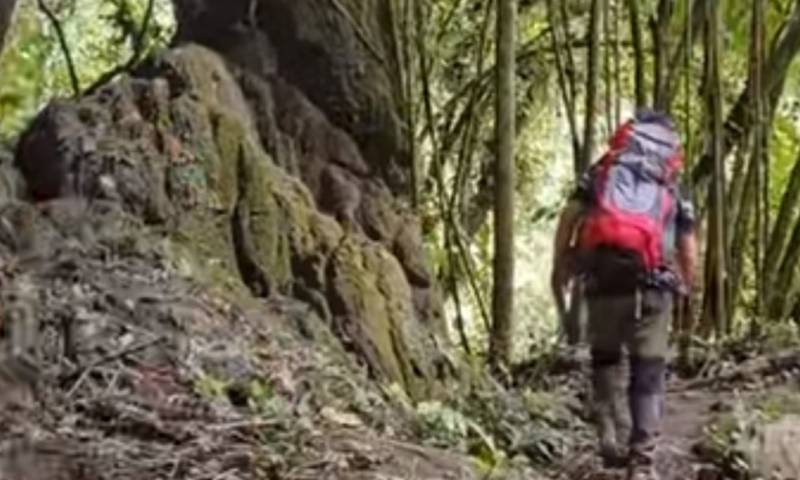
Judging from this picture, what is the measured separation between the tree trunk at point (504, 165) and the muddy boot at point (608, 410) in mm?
1849

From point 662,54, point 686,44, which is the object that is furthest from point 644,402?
point 662,54

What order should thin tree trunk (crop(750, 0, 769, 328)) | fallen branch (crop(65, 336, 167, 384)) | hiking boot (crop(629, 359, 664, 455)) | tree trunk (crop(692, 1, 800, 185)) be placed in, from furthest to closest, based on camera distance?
tree trunk (crop(692, 1, 800, 185)), thin tree trunk (crop(750, 0, 769, 328)), hiking boot (crop(629, 359, 664, 455)), fallen branch (crop(65, 336, 167, 384))

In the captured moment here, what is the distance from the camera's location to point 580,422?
23.3 feet

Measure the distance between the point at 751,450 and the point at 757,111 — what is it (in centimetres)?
366

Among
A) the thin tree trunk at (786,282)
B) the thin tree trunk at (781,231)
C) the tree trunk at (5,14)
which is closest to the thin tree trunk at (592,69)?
the thin tree trunk at (781,231)

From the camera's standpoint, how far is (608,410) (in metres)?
5.97

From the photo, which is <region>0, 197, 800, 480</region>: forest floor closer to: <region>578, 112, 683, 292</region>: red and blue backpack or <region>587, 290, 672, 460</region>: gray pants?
<region>587, 290, 672, 460</region>: gray pants

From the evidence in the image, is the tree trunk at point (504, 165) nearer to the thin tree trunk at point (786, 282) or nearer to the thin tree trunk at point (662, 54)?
the thin tree trunk at point (662, 54)

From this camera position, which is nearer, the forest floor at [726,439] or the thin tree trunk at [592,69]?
Answer: the forest floor at [726,439]

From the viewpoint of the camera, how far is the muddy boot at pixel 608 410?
5.95 metres

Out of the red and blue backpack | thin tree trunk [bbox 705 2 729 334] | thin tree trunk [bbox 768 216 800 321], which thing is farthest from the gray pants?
thin tree trunk [bbox 768 216 800 321]

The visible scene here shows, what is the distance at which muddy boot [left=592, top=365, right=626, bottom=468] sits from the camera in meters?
5.95

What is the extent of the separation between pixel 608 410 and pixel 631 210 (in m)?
0.86

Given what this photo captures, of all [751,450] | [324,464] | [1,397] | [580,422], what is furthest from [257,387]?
[580,422]
